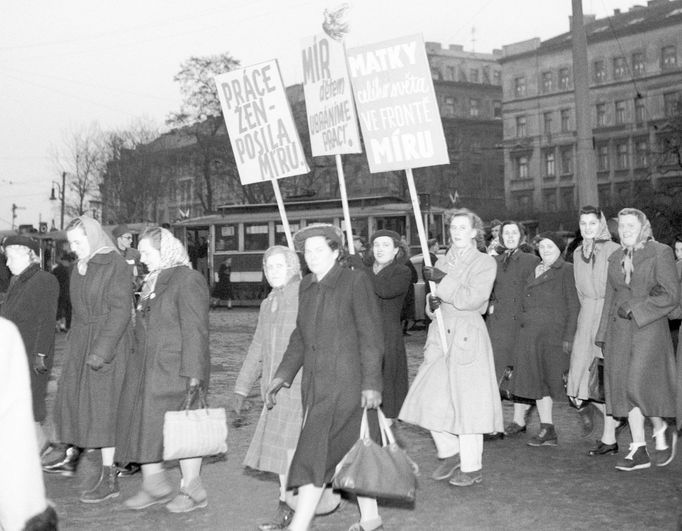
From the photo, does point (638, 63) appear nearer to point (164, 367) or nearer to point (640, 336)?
point (640, 336)

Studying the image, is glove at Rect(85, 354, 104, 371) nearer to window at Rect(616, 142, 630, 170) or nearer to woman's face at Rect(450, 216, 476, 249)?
woman's face at Rect(450, 216, 476, 249)

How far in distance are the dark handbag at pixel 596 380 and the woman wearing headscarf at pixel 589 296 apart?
2.8 inches

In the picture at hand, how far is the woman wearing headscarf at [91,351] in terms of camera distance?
21.8 feet

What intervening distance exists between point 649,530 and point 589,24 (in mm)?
78315

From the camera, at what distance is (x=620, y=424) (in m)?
8.34

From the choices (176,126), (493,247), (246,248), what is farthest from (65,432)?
(176,126)

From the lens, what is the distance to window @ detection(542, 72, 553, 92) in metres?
79.2

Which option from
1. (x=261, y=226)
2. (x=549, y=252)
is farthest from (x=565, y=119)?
(x=549, y=252)

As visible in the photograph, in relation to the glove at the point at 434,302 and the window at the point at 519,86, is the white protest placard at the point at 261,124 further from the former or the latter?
the window at the point at 519,86

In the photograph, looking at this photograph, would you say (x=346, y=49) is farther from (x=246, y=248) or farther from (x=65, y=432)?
(x=246, y=248)

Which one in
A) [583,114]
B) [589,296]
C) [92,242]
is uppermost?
[583,114]

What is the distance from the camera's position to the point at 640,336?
757 centimetres

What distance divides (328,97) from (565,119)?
71983 mm

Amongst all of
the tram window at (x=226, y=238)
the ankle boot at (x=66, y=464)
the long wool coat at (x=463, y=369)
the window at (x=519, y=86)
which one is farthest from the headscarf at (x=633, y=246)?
the window at (x=519, y=86)
